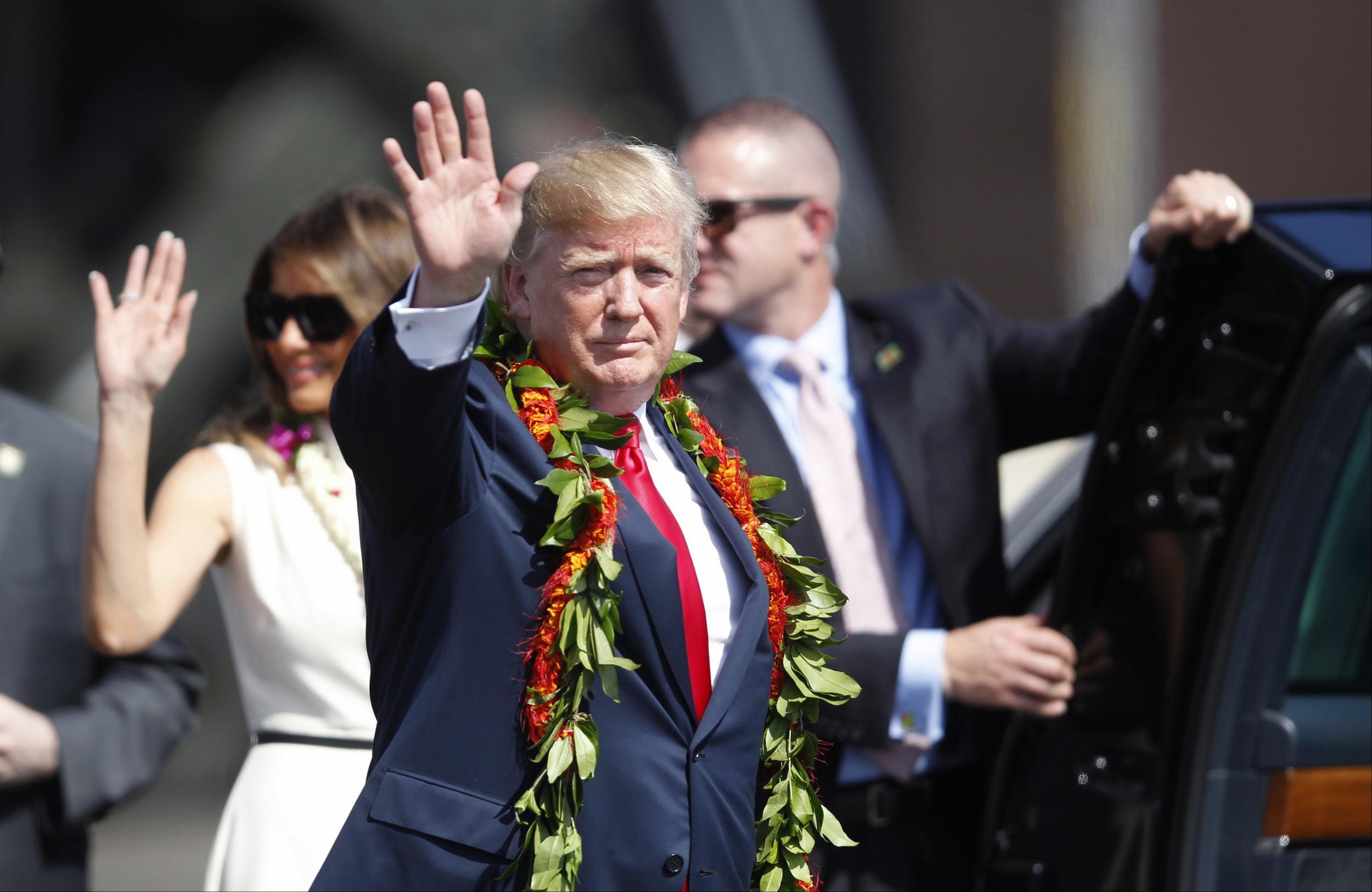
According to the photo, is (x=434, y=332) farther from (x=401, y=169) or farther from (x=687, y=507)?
(x=687, y=507)

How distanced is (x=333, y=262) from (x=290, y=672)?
2.57ft

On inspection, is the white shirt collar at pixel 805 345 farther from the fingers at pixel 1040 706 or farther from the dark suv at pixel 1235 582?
the fingers at pixel 1040 706

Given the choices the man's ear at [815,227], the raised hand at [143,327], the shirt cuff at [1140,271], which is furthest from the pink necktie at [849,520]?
the raised hand at [143,327]

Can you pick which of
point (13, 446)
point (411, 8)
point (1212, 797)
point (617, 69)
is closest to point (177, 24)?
point (411, 8)

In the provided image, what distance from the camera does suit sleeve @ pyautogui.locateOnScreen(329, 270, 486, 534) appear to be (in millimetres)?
1775

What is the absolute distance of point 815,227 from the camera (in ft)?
11.3

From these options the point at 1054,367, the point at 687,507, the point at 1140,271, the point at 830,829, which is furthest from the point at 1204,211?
the point at 830,829

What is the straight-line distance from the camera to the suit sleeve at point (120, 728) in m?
2.96

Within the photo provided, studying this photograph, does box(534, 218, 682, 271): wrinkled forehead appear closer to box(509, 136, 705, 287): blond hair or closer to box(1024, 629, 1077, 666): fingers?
box(509, 136, 705, 287): blond hair

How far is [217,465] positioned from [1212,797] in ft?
6.10

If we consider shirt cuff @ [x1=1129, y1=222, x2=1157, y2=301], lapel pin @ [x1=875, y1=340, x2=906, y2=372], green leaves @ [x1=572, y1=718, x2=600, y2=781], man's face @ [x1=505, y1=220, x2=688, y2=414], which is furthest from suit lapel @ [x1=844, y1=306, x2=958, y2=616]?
green leaves @ [x1=572, y1=718, x2=600, y2=781]

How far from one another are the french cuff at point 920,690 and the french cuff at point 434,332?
1448mm

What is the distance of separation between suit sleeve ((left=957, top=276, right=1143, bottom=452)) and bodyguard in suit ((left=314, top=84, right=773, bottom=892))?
1383 mm

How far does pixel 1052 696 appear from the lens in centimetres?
287
